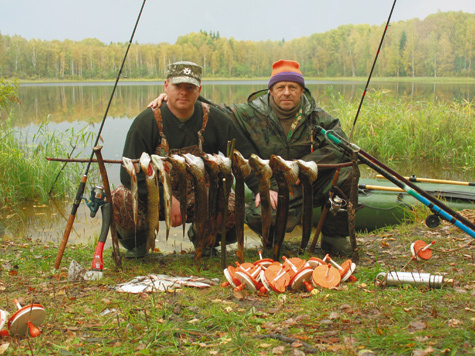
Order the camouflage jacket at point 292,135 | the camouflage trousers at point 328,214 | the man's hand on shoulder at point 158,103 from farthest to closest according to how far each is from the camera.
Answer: the camouflage jacket at point 292,135 < the camouflage trousers at point 328,214 < the man's hand on shoulder at point 158,103

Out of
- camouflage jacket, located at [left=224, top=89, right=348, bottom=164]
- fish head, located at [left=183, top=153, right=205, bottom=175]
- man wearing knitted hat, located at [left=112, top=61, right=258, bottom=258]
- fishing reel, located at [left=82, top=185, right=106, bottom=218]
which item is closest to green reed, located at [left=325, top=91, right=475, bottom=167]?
camouflage jacket, located at [left=224, top=89, right=348, bottom=164]

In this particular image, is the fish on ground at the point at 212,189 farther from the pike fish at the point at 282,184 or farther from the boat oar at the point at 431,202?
A: the boat oar at the point at 431,202

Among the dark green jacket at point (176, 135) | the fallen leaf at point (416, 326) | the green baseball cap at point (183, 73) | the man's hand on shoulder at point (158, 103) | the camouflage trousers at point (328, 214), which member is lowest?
the fallen leaf at point (416, 326)

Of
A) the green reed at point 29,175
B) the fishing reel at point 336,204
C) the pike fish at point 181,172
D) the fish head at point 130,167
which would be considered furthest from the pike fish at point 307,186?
the green reed at point 29,175

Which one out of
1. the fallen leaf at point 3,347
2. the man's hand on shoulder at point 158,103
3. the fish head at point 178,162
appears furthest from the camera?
the man's hand on shoulder at point 158,103

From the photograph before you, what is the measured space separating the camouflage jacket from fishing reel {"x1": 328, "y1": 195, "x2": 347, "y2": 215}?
62 centimetres

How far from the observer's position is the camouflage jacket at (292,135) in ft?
17.0

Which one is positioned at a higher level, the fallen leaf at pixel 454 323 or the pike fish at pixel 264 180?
the pike fish at pixel 264 180

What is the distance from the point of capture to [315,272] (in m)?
3.84

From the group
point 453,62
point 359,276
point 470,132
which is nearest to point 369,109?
point 470,132

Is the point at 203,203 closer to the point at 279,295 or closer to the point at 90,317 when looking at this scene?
the point at 279,295

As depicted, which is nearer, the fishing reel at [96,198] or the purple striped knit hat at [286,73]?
the fishing reel at [96,198]

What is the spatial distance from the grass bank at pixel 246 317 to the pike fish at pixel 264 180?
59 cm

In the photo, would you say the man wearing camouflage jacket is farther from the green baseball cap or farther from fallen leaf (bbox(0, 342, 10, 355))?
fallen leaf (bbox(0, 342, 10, 355))
